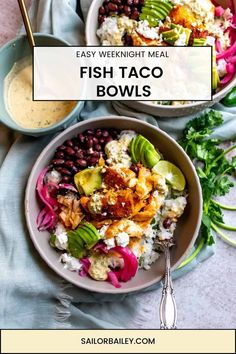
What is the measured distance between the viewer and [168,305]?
1785mm

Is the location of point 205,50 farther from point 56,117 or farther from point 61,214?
point 61,214

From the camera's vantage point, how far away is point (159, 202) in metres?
1.81

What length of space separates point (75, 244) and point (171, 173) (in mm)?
360

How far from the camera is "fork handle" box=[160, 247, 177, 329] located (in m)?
1.76

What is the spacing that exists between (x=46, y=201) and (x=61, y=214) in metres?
0.06

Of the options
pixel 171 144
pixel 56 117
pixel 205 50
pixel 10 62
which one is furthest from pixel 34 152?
pixel 205 50

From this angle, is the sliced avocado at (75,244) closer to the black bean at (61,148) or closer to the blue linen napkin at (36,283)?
the blue linen napkin at (36,283)

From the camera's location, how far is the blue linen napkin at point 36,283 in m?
1.86

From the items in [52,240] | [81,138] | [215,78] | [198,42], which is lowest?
[52,240]

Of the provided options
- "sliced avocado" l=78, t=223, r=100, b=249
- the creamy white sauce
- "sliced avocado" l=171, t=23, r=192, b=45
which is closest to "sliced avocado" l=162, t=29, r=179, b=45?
"sliced avocado" l=171, t=23, r=192, b=45

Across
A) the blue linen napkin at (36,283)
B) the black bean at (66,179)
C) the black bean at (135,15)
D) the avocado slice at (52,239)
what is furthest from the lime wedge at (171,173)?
the black bean at (135,15)

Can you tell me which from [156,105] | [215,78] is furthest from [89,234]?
[215,78]

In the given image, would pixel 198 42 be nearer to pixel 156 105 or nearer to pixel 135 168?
pixel 156 105

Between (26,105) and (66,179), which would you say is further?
(26,105)
